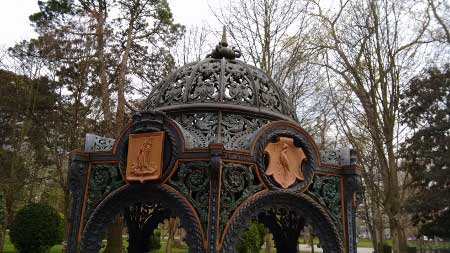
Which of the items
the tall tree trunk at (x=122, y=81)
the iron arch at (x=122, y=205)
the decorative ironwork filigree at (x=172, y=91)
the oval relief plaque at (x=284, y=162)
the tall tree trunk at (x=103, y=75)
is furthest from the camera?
the tall tree trunk at (x=103, y=75)

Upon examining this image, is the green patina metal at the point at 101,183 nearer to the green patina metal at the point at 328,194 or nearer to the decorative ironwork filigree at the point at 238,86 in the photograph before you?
the decorative ironwork filigree at the point at 238,86

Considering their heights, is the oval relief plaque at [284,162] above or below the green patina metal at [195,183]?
above

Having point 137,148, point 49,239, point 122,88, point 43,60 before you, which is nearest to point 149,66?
point 122,88

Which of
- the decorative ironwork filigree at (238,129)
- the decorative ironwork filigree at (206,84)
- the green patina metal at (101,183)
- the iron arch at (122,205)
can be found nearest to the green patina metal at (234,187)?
the decorative ironwork filigree at (238,129)

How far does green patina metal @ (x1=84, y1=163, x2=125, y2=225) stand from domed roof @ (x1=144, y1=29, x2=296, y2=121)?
3.00 ft

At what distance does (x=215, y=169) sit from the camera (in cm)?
396

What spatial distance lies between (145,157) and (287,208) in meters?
1.61

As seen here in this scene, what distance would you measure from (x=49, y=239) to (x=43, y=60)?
28.4 feet

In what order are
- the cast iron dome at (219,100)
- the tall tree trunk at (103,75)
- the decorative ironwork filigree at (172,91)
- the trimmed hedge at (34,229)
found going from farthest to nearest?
1. the trimmed hedge at (34,229)
2. the tall tree trunk at (103,75)
3. the decorative ironwork filigree at (172,91)
4. the cast iron dome at (219,100)

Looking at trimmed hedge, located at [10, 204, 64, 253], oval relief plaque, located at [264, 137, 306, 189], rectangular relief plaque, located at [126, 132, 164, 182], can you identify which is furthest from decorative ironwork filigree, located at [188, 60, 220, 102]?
trimmed hedge, located at [10, 204, 64, 253]

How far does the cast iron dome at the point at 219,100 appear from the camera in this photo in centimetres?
466

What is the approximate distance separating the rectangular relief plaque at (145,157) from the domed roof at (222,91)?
588 millimetres

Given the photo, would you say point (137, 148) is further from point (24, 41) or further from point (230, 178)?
point (24, 41)

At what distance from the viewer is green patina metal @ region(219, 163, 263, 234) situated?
13.4 feet
